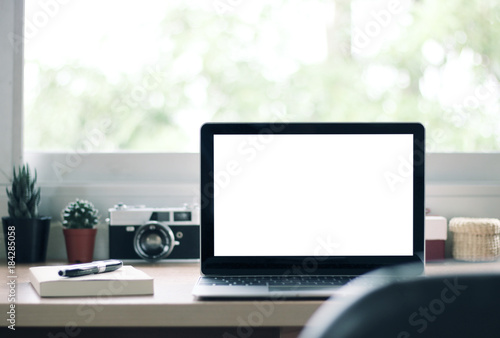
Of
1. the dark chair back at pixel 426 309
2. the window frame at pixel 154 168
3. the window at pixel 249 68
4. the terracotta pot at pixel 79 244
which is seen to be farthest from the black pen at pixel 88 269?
the dark chair back at pixel 426 309

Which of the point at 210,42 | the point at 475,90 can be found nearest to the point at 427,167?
the point at 475,90

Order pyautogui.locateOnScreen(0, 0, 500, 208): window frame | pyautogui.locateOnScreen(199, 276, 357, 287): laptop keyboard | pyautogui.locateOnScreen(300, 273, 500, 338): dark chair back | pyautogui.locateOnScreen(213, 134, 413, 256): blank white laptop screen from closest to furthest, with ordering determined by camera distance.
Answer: pyautogui.locateOnScreen(300, 273, 500, 338): dark chair back
pyautogui.locateOnScreen(199, 276, 357, 287): laptop keyboard
pyautogui.locateOnScreen(213, 134, 413, 256): blank white laptop screen
pyautogui.locateOnScreen(0, 0, 500, 208): window frame

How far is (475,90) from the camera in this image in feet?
5.42

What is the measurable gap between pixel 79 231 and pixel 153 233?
18 cm

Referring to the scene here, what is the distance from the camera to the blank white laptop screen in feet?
3.77

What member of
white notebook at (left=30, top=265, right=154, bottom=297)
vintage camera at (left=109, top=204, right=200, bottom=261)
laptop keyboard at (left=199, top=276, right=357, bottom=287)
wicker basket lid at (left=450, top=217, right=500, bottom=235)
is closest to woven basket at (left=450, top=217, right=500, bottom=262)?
wicker basket lid at (left=450, top=217, right=500, bottom=235)

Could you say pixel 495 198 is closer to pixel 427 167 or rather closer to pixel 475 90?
pixel 427 167

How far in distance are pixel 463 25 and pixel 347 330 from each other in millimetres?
1566

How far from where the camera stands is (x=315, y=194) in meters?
1.16

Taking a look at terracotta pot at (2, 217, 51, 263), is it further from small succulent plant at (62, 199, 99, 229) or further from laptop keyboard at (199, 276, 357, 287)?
laptop keyboard at (199, 276, 357, 287)

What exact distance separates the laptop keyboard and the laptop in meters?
0.02

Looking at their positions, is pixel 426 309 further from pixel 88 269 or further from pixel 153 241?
pixel 153 241

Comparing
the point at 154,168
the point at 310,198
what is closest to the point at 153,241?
the point at 154,168

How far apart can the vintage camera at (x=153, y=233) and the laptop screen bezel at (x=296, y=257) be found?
8.6 inches
